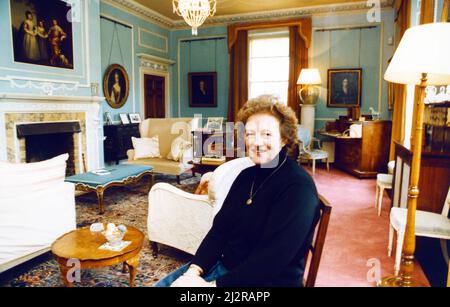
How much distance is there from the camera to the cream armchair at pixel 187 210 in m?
2.22

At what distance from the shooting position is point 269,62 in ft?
23.9

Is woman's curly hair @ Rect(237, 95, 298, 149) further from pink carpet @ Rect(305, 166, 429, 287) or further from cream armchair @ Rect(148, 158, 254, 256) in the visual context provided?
pink carpet @ Rect(305, 166, 429, 287)

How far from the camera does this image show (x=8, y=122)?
161 inches

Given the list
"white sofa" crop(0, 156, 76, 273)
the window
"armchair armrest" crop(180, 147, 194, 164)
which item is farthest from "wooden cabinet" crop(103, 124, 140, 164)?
"white sofa" crop(0, 156, 76, 273)

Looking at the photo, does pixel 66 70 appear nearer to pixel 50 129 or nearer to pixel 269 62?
pixel 50 129

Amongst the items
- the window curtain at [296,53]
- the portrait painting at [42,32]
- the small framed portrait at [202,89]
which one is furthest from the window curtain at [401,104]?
the portrait painting at [42,32]

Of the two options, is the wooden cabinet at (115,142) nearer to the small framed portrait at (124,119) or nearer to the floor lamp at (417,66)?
the small framed portrait at (124,119)

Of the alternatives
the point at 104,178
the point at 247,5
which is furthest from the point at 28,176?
the point at 247,5

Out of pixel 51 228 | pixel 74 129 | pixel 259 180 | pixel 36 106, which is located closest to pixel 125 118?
pixel 74 129

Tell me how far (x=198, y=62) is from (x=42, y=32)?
3809mm

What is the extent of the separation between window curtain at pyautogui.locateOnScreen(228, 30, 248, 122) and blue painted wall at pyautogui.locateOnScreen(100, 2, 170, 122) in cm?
175

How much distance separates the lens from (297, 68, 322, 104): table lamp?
627 centimetres

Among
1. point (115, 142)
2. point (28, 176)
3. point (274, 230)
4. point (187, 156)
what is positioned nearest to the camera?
point (274, 230)
